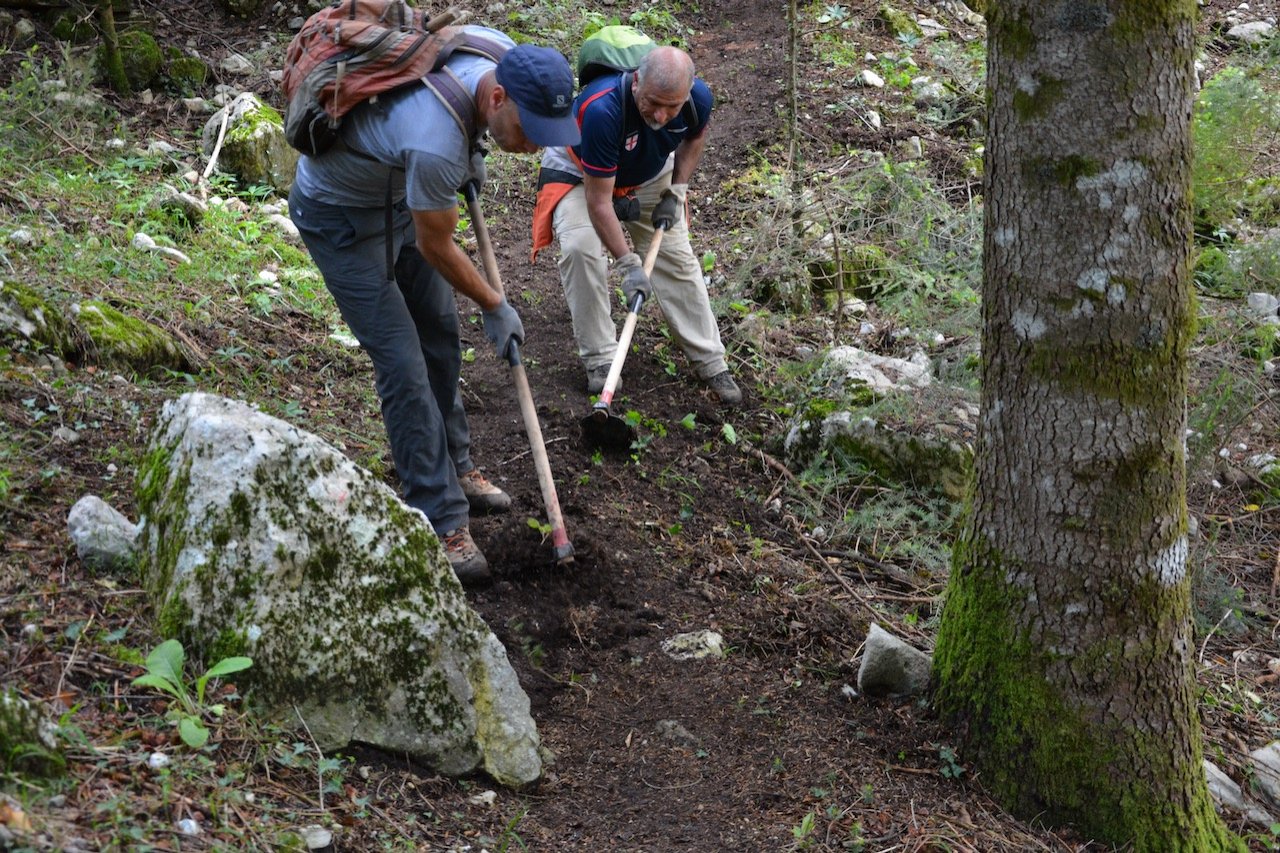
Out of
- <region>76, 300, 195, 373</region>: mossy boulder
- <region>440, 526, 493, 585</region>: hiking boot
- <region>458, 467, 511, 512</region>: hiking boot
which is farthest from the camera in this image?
<region>458, 467, 511, 512</region>: hiking boot

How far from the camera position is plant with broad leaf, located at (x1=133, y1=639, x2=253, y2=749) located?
2498 millimetres

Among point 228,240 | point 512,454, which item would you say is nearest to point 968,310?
point 512,454

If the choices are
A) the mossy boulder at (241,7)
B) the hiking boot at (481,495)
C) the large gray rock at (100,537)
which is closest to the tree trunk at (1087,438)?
the hiking boot at (481,495)

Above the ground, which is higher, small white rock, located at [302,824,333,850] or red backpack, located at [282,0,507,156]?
red backpack, located at [282,0,507,156]

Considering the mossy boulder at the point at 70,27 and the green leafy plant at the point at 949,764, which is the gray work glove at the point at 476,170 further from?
the mossy boulder at the point at 70,27

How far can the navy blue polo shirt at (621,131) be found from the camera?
16.5 feet

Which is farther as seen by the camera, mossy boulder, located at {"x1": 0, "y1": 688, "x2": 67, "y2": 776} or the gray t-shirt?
the gray t-shirt

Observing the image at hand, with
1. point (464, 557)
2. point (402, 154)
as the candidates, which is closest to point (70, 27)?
point (402, 154)

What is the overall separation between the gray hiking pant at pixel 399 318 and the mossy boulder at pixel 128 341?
120 cm

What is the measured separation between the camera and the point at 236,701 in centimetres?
269

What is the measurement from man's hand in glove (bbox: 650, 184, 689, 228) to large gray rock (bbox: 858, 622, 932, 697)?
9.40 ft

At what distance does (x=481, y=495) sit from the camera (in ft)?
15.2

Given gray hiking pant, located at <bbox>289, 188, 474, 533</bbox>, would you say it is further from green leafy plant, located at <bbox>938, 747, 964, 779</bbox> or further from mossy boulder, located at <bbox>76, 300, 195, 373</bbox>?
green leafy plant, located at <bbox>938, 747, 964, 779</bbox>

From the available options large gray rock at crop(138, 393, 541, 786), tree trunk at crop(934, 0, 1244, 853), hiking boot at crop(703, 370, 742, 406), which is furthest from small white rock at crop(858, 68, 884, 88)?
large gray rock at crop(138, 393, 541, 786)
